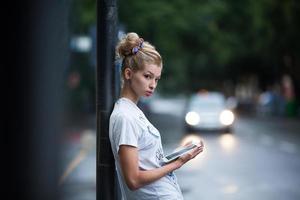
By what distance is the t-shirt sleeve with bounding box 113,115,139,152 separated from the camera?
311 cm

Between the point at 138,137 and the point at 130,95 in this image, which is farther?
the point at 130,95

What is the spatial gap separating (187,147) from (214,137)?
22.7 m

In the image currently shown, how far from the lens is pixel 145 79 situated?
3.29 m

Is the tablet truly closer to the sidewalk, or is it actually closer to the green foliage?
the sidewalk

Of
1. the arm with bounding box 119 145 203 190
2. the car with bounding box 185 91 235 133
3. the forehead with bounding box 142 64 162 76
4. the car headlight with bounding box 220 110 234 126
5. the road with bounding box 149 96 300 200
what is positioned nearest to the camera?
the arm with bounding box 119 145 203 190

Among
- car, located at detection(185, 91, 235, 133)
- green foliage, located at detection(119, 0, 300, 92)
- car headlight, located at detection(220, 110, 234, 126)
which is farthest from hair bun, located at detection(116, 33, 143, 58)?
green foliage, located at detection(119, 0, 300, 92)

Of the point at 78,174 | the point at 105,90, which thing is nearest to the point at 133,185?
the point at 105,90

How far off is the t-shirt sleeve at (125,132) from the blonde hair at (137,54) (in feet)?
0.83

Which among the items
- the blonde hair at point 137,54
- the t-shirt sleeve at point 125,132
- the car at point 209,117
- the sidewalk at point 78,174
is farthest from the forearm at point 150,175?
the car at point 209,117

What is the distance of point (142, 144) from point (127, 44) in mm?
458

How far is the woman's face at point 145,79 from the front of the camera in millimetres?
3273

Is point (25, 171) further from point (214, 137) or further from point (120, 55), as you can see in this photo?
point (214, 137)

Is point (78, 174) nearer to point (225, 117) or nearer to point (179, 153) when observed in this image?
point (179, 153)

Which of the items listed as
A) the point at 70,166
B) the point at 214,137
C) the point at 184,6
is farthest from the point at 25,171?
the point at 184,6
